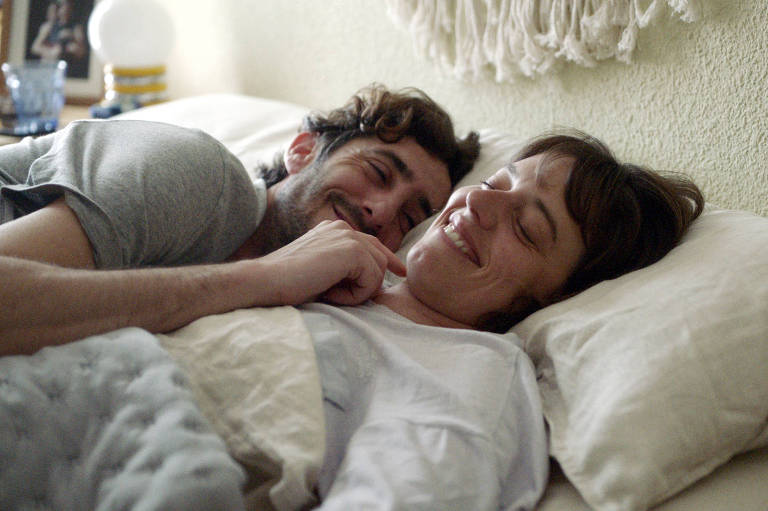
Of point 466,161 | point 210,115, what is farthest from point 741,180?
point 210,115

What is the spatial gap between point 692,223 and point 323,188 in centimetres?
64

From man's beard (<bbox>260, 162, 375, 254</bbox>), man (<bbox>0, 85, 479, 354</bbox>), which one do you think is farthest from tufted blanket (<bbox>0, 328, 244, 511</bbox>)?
man's beard (<bbox>260, 162, 375, 254</bbox>)

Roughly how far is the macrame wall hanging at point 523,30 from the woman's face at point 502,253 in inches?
12.7

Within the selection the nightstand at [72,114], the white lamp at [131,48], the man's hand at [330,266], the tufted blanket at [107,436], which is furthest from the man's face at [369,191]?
the nightstand at [72,114]

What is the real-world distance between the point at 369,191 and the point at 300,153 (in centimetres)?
23

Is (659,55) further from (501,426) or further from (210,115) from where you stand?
(210,115)

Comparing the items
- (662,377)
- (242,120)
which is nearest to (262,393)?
(662,377)

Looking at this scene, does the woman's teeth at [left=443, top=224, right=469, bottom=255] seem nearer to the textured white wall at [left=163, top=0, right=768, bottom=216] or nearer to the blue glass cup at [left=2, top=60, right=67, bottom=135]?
the textured white wall at [left=163, top=0, right=768, bottom=216]

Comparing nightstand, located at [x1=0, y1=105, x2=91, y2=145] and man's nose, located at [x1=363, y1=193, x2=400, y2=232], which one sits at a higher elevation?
man's nose, located at [x1=363, y1=193, x2=400, y2=232]

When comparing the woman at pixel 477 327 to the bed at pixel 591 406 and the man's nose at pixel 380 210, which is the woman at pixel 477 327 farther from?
the man's nose at pixel 380 210

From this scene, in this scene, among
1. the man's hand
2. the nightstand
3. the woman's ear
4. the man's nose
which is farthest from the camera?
the nightstand

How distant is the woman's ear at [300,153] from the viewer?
147 centimetres

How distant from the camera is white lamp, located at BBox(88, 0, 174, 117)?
7.59 ft

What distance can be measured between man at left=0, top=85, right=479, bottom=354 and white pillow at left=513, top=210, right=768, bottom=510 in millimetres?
324
